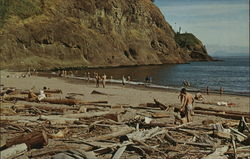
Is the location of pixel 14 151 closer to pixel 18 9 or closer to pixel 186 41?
pixel 18 9

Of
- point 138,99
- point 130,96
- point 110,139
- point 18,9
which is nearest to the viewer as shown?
point 110,139

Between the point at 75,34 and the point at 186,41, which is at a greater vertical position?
the point at 186,41

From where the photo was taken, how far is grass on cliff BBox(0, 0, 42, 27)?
69.6m

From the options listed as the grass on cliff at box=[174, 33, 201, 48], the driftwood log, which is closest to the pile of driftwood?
the driftwood log

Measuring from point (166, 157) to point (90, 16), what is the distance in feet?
267

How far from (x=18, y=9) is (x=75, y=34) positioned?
14.3 m

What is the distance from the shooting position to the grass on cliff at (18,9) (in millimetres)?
69575

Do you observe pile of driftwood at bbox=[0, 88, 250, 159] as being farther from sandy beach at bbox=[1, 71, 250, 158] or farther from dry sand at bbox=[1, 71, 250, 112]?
dry sand at bbox=[1, 71, 250, 112]

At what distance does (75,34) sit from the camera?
78.6 metres

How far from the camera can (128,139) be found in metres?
8.48

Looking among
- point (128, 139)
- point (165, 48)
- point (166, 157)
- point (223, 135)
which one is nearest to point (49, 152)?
point (128, 139)

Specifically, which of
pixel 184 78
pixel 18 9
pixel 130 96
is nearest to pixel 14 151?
pixel 130 96

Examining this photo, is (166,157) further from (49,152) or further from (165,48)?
(165,48)

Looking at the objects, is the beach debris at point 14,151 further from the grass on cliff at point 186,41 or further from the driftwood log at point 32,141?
the grass on cliff at point 186,41
